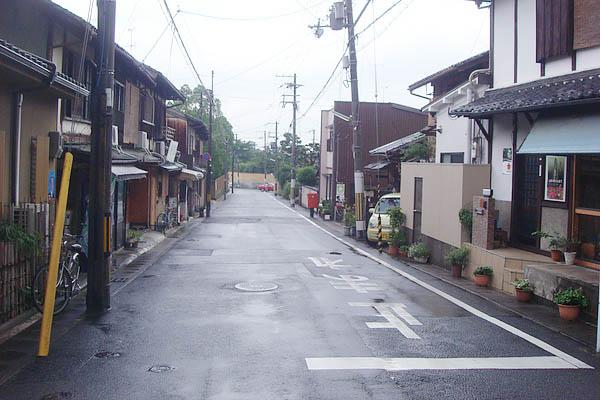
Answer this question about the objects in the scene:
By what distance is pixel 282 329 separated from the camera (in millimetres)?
9359

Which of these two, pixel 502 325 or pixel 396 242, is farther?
pixel 396 242

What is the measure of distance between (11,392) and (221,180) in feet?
248

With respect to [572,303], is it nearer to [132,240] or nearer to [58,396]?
[58,396]

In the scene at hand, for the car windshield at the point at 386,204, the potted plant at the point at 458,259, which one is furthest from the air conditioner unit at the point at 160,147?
the potted plant at the point at 458,259

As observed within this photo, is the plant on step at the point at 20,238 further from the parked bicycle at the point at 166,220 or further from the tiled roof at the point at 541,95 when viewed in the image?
the parked bicycle at the point at 166,220

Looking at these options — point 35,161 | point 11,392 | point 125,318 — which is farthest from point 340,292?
point 11,392

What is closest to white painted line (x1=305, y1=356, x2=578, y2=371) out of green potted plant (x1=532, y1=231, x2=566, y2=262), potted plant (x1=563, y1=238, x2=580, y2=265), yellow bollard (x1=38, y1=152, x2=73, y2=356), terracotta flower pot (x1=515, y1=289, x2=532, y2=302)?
yellow bollard (x1=38, y1=152, x2=73, y2=356)

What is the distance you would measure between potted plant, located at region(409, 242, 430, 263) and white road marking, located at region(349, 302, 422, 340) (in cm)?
742

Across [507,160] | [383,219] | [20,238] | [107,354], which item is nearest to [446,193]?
[507,160]

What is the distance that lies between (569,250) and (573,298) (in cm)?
262

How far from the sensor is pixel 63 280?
1070 cm

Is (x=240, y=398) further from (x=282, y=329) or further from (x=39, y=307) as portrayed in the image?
(x=39, y=307)

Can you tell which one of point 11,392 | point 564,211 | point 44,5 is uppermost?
point 44,5

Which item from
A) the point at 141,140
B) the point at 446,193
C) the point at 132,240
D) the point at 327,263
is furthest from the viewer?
the point at 141,140
